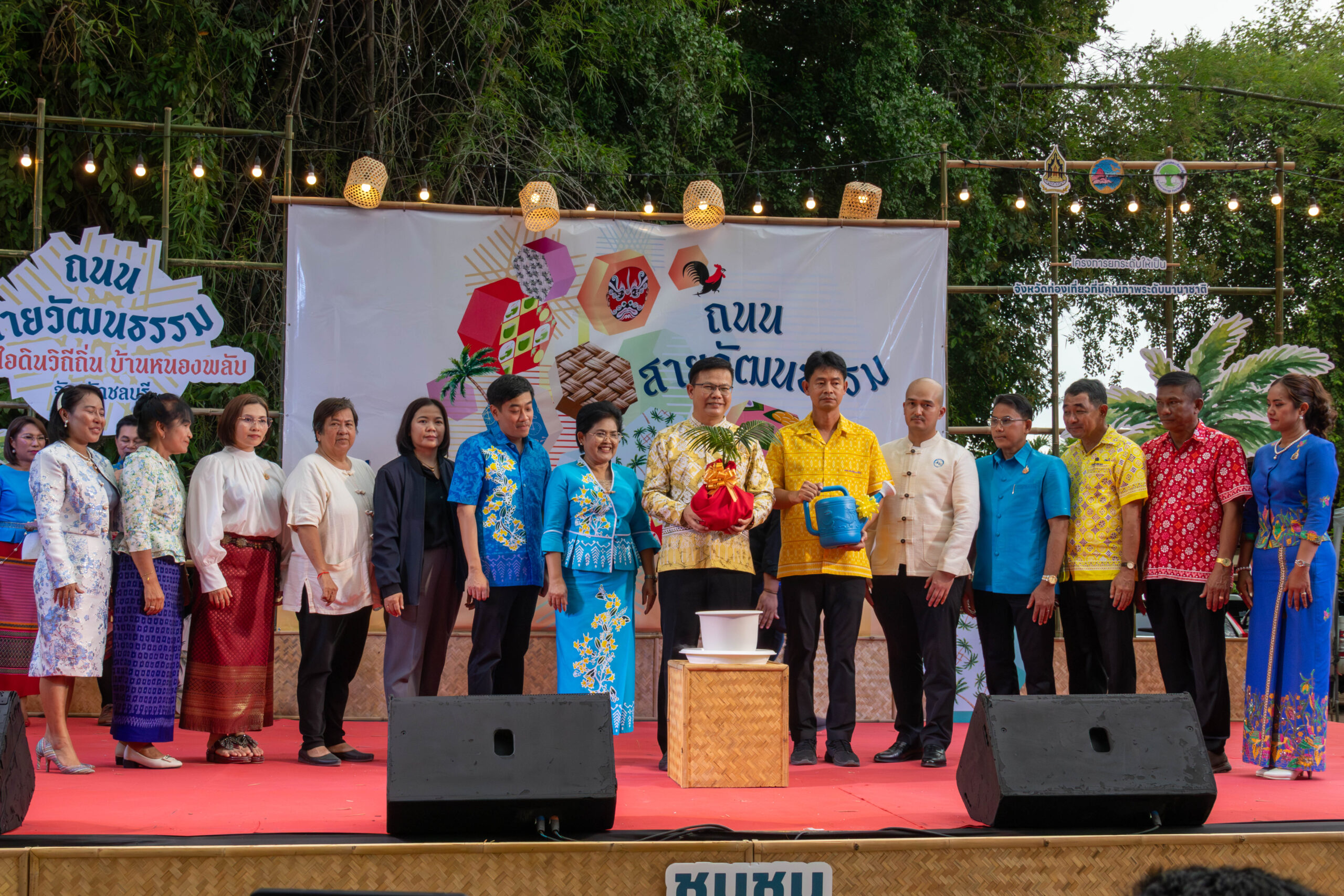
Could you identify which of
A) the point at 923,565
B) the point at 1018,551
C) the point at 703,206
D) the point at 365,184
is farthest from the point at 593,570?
the point at 365,184

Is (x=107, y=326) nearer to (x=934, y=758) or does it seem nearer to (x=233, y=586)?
(x=233, y=586)

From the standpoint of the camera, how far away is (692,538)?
448 centimetres

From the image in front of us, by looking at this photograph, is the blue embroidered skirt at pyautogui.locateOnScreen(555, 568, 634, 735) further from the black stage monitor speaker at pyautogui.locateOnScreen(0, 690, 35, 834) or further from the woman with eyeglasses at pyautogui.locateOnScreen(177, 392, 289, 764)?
the black stage monitor speaker at pyautogui.locateOnScreen(0, 690, 35, 834)

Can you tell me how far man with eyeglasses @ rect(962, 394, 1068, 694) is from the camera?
468 cm

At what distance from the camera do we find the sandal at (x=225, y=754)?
4.55 m

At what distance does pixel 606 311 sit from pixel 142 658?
2.75 m

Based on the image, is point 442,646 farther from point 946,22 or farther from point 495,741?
point 946,22

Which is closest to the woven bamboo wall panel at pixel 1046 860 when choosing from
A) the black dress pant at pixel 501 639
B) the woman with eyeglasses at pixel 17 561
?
the black dress pant at pixel 501 639

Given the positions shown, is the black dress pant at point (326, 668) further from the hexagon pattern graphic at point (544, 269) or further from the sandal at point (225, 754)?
the hexagon pattern graphic at point (544, 269)

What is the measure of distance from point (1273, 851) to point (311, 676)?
3.16 metres

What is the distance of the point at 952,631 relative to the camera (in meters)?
4.73

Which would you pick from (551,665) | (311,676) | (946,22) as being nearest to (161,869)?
(311,676)

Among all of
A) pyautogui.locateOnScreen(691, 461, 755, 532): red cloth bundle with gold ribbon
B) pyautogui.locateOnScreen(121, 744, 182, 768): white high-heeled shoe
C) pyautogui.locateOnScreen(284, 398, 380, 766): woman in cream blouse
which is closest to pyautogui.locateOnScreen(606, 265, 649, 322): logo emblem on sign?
pyautogui.locateOnScreen(284, 398, 380, 766): woman in cream blouse

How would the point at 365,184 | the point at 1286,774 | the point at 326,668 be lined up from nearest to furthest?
the point at 1286,774 → the point at 326,668 → the point at 365,184
